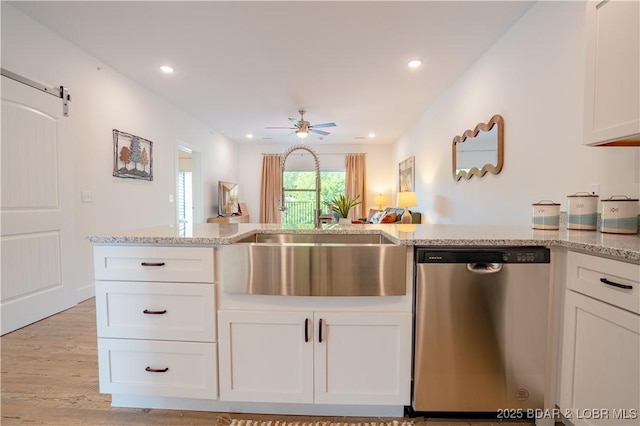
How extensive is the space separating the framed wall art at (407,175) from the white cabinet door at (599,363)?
434cm

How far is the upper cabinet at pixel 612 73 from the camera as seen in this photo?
45.9 inches

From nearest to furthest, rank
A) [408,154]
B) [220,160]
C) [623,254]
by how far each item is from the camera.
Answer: [623,254] → [408,154] → [220,160]

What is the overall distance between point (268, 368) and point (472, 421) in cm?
99

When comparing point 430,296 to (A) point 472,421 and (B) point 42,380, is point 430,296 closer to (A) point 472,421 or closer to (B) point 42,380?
(A) point 472,421

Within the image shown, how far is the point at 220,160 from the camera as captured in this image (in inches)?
256

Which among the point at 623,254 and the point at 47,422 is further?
the point at 47,422

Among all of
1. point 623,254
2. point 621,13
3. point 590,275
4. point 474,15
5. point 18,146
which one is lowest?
point 590,275

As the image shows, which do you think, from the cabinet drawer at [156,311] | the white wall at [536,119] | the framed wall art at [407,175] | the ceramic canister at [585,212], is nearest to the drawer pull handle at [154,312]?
the cabinet drawer at [156,311]

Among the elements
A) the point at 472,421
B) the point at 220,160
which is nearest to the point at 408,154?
the point at 220,160

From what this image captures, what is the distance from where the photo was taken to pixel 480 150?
2871mm

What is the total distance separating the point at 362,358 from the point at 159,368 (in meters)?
0.95

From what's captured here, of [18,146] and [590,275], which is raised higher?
[18,146]

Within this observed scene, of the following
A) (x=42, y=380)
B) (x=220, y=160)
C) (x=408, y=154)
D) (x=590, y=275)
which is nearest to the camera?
(x=590, y=275)

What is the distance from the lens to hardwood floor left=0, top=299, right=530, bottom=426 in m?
1.37
